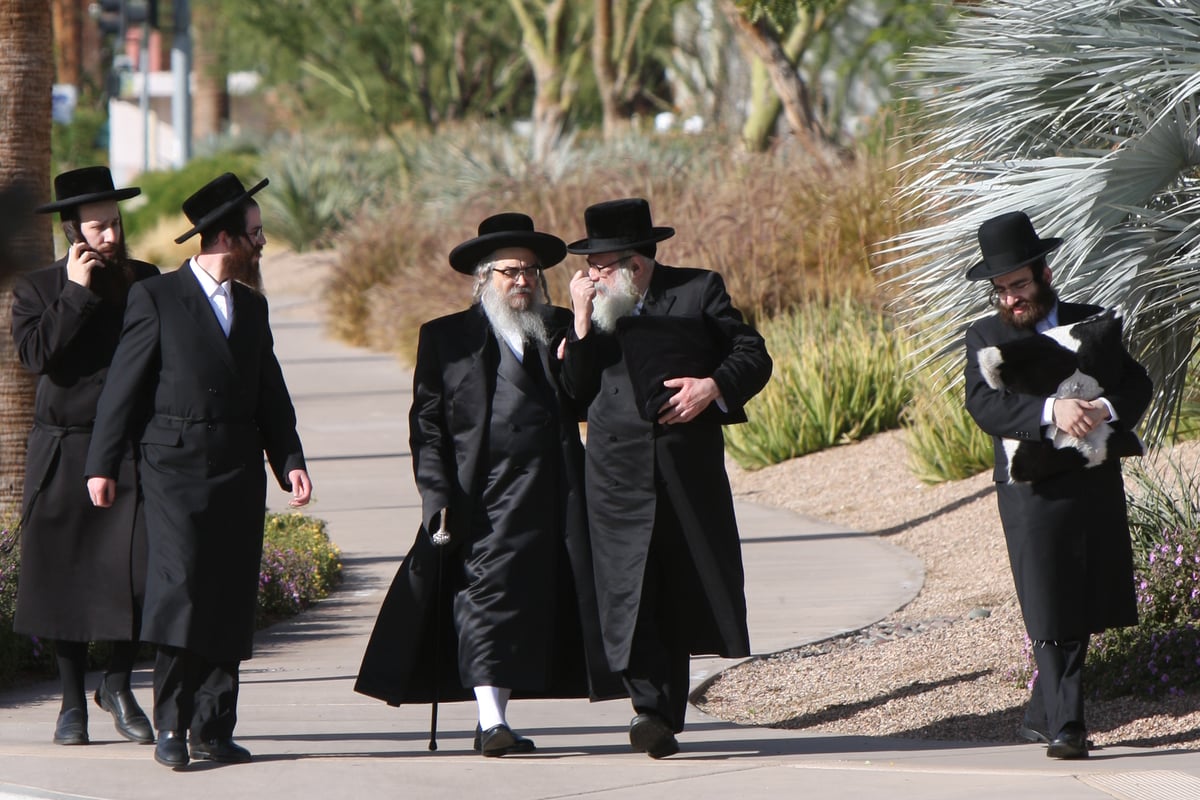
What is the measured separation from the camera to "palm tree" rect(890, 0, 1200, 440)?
6055 millimetres

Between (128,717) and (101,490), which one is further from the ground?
(101,490)

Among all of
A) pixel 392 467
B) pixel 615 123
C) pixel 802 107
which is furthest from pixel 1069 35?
pixel 615 123

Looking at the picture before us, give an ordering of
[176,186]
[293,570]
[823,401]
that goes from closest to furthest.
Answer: [293,570] < [823,401] < [176,186]

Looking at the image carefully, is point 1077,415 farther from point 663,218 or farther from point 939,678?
point 663,218

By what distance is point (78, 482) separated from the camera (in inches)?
213

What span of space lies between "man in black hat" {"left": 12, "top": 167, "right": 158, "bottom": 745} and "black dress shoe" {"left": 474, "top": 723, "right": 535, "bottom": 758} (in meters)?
1.11

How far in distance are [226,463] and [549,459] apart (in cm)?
98

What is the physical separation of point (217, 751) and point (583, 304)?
1720mm

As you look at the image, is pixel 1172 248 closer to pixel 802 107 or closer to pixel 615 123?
pixel 802 107

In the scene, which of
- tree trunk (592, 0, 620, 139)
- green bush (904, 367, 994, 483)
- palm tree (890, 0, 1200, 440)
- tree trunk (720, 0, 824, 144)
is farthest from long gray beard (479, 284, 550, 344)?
tree trunk (592, 0, 620, 139)

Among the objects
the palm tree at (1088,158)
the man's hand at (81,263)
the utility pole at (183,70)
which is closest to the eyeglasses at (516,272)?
the man's hand at (81,263)

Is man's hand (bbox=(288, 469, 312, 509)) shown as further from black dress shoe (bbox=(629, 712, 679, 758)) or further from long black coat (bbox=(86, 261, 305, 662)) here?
black dress shoe (bbox=(629, 712, 679, 758))

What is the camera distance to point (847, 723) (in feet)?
20.2

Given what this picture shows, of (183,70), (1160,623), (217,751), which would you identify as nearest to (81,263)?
(217,751)
